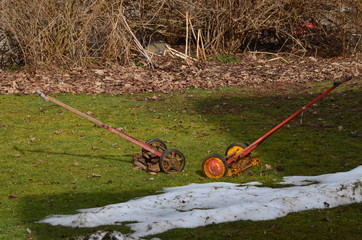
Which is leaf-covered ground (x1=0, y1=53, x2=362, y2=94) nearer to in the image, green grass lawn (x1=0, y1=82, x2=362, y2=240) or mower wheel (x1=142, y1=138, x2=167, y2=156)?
green grass lawn (x1=0, y1=82, x2=362, y2=240)

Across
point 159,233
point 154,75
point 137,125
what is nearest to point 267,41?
point 154,75

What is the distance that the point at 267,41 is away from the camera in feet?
74.3

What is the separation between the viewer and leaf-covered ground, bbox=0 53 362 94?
53.1 feet

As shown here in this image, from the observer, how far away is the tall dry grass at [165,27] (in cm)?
1759

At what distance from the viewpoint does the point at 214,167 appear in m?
8.12

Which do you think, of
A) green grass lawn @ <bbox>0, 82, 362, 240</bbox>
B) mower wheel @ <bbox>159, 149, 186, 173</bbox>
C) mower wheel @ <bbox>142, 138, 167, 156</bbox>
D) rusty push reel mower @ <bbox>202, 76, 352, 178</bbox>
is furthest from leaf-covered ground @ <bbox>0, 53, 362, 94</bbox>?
rusty push reel mower @ <bbox>202, 76, 352, 178</bbox>

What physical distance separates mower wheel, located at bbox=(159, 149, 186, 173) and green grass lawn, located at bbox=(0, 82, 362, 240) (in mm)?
118

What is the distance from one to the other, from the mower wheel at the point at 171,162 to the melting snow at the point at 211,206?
4.23ft

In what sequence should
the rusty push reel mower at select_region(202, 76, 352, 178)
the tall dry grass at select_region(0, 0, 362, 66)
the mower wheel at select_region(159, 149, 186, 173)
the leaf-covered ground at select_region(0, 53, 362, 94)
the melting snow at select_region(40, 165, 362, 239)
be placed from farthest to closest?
the tall dry grass at select_region(0, 0, 362, 66) → the leaf-covered ground at select_region(0, 53, 362, 94) → the mower wheel at select_region(159, 149, 186, 173) → the rusty push reel mower at select_region(202, 76, 352, 178) → the melting snow at select_region(40, 165, 362, 239)

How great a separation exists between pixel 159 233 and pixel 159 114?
779cm

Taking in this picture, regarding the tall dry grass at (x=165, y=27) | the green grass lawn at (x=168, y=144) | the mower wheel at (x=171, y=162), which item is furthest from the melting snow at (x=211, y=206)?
the tall dry grass at (x=165, y=27)

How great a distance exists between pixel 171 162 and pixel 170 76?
30.0 ft

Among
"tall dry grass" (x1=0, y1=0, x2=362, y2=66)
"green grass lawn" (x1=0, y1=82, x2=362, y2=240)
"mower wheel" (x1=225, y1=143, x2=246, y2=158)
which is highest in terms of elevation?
"tall dry grass" (x1=0, y1=0, x2=362, y2=66)

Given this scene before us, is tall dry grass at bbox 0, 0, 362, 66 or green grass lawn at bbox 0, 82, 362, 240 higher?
tall dry grass at bbox 0, 0, 362, 66
